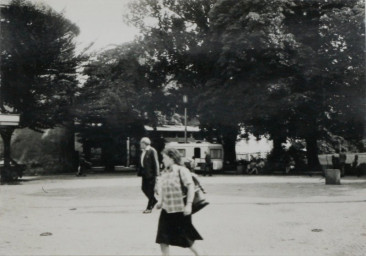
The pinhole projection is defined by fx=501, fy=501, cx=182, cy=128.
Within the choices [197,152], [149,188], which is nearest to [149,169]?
[149,188]

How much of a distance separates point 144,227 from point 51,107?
20.5 metres

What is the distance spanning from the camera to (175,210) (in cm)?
655

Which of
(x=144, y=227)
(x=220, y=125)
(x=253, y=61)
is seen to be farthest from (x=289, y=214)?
(x=220, y=125)

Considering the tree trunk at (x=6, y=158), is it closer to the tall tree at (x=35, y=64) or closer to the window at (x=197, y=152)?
the tall tree at (x=35, y=64)

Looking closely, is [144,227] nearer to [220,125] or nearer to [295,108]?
[295,108]

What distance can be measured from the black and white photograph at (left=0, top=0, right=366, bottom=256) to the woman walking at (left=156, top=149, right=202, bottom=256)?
17 millimetres

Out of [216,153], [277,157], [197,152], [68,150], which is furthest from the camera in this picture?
[216,153]

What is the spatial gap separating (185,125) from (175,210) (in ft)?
97.2

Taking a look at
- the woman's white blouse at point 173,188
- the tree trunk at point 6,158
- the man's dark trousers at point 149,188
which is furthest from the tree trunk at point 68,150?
the woman's white blouse at point 173,188

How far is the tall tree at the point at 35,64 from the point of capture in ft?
85.1

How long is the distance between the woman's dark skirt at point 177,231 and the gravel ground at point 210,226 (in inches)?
15.1

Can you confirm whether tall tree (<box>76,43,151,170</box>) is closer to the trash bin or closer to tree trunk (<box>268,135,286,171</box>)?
tree trunk (<box>268,135,286,171</box>)

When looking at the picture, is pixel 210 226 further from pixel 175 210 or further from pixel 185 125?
pixel 185 125

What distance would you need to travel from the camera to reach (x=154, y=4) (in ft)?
130
